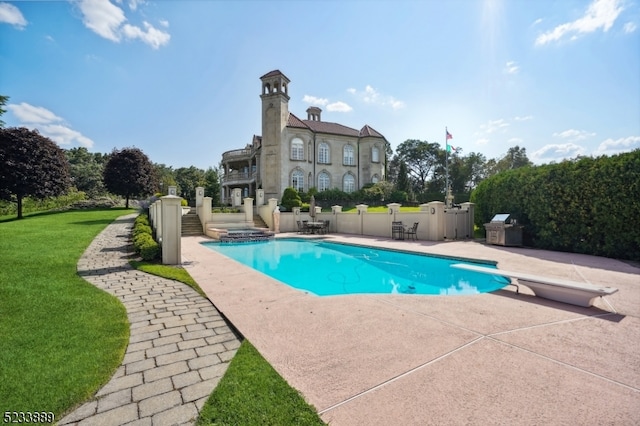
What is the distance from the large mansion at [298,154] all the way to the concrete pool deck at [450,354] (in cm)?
2667

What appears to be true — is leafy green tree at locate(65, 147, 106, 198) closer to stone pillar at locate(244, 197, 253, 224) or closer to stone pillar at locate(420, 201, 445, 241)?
stone pillar at locate(244, 197, 253, 224)

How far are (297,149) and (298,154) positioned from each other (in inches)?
22.7

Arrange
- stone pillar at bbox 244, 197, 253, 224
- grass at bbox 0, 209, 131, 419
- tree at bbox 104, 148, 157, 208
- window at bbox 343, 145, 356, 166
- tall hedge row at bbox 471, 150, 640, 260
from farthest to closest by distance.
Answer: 1. window at bbox 343, 145, 356, 166
2. tree at bbox 104, 148, 157, 208
3. stone pillar at bbox 244, 197, 253, 224
4. tall hedge row at bbox 471, 150, 640, 260
5. grass at bbox 0, 209, 131, 419

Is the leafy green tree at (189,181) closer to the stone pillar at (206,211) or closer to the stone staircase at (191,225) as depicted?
the stone staircase at (191,225)

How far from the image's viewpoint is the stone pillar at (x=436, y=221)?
46.6 feet

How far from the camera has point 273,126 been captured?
3062cm

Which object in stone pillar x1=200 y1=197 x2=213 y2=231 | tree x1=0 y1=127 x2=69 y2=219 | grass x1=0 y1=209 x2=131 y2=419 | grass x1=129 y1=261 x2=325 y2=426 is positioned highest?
tree x1=0 y1=127 x2=69 y2=219

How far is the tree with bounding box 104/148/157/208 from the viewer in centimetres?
2756

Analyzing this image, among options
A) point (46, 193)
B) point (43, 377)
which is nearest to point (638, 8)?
point (43, 377)

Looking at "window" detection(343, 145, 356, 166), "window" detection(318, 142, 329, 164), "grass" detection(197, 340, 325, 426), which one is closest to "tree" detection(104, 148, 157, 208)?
"window" detection(318, 142, 329, 164)

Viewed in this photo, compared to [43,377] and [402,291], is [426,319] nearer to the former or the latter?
[402,291]

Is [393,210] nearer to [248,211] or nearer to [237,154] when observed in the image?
[248,211]

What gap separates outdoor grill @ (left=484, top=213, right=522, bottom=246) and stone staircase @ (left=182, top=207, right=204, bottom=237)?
651 inches

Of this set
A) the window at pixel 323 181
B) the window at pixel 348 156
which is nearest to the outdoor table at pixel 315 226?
the window at pixel 323 181
